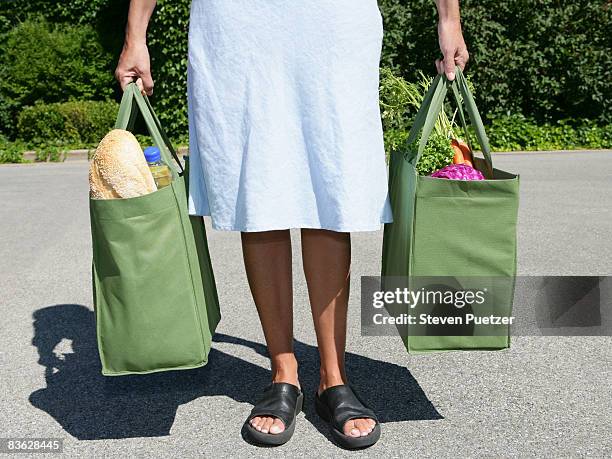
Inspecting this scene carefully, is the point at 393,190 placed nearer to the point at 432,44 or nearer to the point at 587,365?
the point at 587,365

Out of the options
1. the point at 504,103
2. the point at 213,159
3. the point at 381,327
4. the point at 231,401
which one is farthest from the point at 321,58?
the point at 504,103

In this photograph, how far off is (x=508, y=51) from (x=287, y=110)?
1063cm

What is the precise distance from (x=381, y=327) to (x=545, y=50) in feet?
32.5

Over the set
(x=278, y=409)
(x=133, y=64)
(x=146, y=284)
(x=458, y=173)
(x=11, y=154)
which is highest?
(x=133, y=64)

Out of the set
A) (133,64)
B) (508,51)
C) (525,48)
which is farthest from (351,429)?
(525,48)

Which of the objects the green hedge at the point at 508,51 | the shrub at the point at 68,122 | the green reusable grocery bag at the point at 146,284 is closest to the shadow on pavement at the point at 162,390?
the green reusable grocery bag at the point at 146,284

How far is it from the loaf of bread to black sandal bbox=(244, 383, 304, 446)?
75 centimetres

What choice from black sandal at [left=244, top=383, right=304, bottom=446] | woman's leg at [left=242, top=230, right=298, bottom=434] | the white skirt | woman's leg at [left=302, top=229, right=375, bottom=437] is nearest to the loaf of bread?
the white skirt

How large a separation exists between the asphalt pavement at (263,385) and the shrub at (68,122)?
934 centimetres

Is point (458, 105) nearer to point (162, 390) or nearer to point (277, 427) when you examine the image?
point (277, 427)

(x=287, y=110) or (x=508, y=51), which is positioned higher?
(x=287, y=110)

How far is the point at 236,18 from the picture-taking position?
2.35 meters

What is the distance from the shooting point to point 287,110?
93.7 inches

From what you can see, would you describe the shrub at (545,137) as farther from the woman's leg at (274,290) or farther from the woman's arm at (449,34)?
the woman's leg at (274,290)
